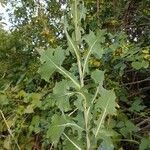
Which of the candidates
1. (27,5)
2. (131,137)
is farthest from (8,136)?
(27,5)

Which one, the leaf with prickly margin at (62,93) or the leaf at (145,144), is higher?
the leaf with prickly margin at (62,93)

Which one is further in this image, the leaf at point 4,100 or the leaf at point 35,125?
the leaf at point 4,100

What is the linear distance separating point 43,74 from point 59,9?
3.77 m

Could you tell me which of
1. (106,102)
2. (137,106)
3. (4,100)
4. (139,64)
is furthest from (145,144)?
(4,100)

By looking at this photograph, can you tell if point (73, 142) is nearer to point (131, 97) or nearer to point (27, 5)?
point (131, 97)

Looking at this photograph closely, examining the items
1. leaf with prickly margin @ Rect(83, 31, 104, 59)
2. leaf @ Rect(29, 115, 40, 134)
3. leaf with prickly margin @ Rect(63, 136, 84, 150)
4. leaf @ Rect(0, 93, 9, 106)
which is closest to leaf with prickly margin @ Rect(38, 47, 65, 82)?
leaf with prickly margin @ Rect(83, 31, 104, 59)

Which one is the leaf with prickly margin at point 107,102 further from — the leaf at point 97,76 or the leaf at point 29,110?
the leaf at point 29,110

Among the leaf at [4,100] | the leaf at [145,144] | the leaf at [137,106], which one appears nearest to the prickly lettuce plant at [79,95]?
the leaf at [145,144]

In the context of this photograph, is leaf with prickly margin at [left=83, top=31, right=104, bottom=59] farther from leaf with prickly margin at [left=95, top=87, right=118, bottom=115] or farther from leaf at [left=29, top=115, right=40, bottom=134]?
leaf at [left=29, top=115, right=40, bottom=134]

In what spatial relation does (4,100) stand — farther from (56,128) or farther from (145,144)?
(56,128)

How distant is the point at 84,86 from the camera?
5.61 feet

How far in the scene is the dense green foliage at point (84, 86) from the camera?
177 centimetres

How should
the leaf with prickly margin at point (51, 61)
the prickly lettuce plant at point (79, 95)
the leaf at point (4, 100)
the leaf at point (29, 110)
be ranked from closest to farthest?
1. the prickly lettuce plant at point (79, 95)
2. the leaf with prickly margin at point (51, 61)
3. the leaf at point (29, 110)
4. the leaf at point (4, 100)

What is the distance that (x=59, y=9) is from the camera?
5.54 meters
